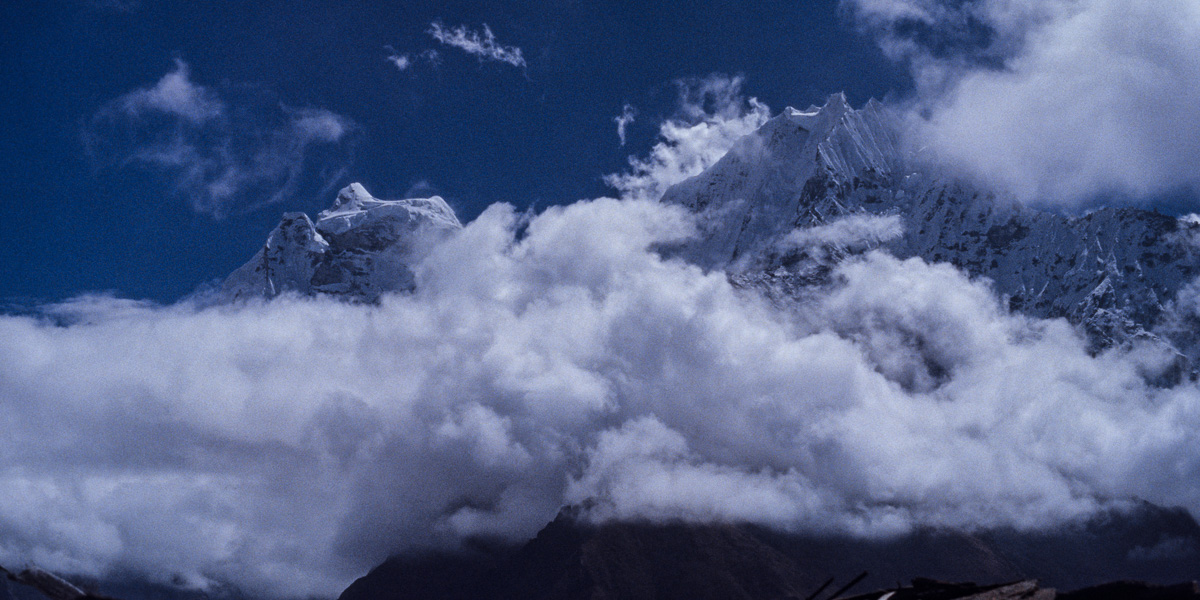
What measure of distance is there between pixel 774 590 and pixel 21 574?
616 feet

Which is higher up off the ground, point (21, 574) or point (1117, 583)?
point (21, 574)

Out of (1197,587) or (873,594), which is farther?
(873,594)

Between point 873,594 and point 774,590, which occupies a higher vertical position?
point 774,590

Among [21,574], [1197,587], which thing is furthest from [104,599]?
[1197,587]

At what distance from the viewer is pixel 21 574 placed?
Answer: 74.0 ft

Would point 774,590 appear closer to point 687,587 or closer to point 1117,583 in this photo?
point 687,587

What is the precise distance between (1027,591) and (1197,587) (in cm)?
389

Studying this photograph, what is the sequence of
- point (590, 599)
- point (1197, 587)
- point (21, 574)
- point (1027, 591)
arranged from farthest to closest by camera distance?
point (590, 599) < point (1027, 591) < point (21, 574) < point (1197, 587)

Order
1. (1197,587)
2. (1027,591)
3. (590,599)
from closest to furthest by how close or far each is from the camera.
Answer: (1197,587) → (1027,591) → (590,599)

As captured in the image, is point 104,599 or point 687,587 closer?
point 104,599

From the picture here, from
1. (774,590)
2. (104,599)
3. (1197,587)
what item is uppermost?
(774,590)

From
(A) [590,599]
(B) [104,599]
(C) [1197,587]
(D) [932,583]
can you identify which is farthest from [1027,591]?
(A) [590,599]

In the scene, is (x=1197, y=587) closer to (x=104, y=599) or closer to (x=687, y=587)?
(x=104, y=599)

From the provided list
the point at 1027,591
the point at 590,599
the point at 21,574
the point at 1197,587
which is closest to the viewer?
the point at 1197,587
